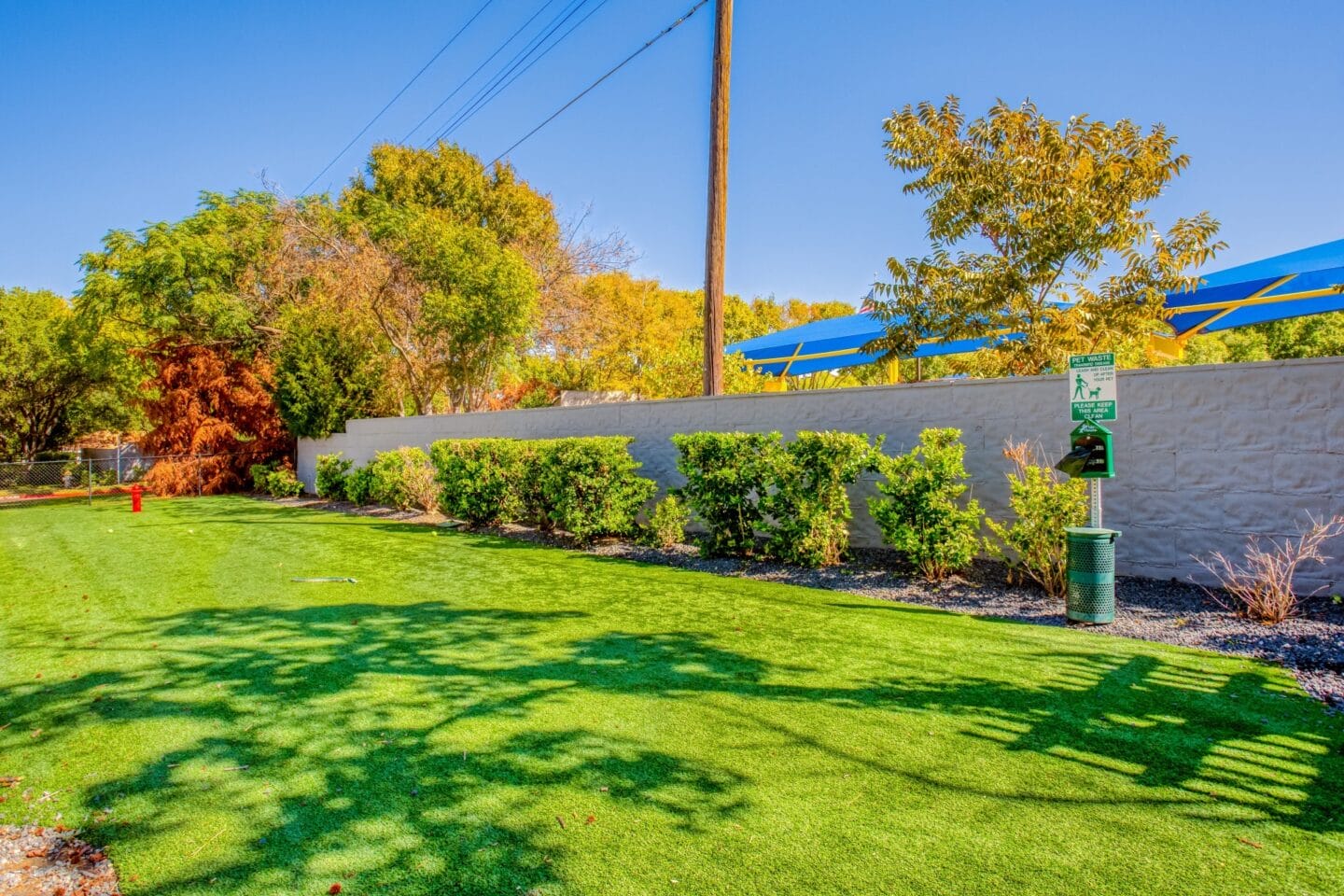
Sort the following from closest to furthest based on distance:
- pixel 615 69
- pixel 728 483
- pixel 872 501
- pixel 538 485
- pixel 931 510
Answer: pixel 931 510 → pixel 872 501 → pixel 728 483 → pixel 538 485 → pixel 615 69

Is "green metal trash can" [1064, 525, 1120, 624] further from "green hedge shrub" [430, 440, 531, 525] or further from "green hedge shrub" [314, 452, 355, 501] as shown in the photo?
"green hedge shrub" [314, 452, 355, 501]

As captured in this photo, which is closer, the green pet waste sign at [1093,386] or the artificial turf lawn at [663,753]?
the artificial turf lawn at [663,753]

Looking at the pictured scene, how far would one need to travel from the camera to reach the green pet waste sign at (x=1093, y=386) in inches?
210

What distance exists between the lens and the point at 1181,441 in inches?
247

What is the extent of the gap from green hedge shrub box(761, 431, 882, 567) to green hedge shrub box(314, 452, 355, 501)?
12.8m

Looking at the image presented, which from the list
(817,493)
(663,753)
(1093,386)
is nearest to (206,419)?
(817,493)

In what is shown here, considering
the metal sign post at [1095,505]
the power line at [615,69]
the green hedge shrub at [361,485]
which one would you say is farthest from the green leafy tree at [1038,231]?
the green hedge shrub at [361,485]

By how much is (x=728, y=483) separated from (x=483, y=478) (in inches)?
194

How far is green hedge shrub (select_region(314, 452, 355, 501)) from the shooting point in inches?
675

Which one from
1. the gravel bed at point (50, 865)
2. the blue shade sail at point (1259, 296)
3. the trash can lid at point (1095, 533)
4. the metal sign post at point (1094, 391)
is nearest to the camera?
the gravel bed at point (50, 865)

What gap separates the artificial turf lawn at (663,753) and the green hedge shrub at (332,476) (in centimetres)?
1130

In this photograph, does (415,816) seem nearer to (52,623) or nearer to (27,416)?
(52,623)

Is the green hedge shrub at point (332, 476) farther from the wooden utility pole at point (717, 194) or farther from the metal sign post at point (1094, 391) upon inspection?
the metal sign post at point (1094, 391)

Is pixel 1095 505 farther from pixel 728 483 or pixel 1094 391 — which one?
pixel 728 483
